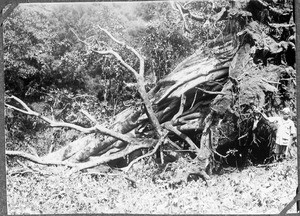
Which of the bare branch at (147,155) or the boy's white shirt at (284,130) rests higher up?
the boy's white shirt at (284,130)

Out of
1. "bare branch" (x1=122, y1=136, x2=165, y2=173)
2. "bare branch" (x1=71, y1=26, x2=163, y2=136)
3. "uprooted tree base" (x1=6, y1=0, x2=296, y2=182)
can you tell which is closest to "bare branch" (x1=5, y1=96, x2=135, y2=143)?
"uprooted tree base" (x1=6, y1=0, x2=296, y2=182)

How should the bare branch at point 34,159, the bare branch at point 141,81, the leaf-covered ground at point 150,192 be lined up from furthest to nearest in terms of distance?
the bare branch at point 34,159 < the bare branch at point 141,81 < the leaf-covered ground at point 150,192

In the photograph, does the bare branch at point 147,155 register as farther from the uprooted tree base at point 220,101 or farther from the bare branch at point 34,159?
the bare branch at point 34,159

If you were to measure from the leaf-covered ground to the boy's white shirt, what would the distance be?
0.22 meters

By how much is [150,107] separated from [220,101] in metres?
0.75

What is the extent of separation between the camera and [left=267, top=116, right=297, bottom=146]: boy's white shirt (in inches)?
193

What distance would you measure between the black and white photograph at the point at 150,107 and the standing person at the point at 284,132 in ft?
0.04

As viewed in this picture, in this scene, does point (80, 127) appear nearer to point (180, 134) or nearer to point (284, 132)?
point (180, 134)

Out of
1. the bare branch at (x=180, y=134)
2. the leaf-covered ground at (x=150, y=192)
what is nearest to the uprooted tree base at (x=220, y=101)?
the bare branch at (x=180, y=134)

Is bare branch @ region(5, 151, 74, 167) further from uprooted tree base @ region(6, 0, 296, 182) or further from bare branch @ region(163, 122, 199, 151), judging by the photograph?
bare branch @ region(163, 122, 199, 151)

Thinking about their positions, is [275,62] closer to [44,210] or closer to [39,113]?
[39,113]

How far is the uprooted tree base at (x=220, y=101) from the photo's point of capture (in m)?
4.96

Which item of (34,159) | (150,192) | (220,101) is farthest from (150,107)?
(34,159)

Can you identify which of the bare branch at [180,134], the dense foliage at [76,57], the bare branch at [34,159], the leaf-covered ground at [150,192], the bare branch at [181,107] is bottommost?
the leaf-covered ground at [150,192]
